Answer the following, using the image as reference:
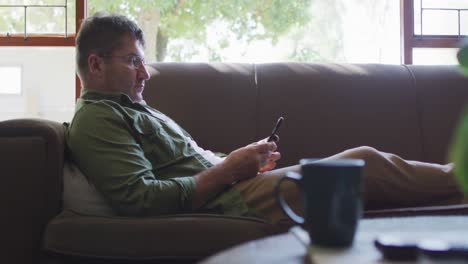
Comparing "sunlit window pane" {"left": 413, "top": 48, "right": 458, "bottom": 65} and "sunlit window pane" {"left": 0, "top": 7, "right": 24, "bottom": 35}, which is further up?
"sunlit window pane" {"left": 0, "top": 7, "right": 24, "bottom": 35}

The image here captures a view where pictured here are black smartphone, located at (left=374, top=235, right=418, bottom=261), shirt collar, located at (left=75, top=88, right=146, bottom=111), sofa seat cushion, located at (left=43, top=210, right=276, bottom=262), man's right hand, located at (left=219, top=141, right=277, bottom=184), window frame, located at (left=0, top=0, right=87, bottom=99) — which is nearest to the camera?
black smartphone, located at (left=374, top=235, right=418, bottom=261)

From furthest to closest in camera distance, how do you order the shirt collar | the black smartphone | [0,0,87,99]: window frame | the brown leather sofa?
[0,0,87,99]: window frame → the brown leather sofa → the shirt collar → the black smartphone

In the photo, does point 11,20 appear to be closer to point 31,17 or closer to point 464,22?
point 31,17

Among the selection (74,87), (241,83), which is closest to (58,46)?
(74,87)

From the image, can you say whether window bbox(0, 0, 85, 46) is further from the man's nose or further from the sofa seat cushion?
the sofa seat cushion

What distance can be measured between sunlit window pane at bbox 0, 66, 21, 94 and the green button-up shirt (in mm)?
1104

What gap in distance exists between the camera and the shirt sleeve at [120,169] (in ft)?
4.53

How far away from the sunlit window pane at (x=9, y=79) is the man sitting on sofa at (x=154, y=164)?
3.43 feet

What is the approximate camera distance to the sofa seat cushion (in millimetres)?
1262

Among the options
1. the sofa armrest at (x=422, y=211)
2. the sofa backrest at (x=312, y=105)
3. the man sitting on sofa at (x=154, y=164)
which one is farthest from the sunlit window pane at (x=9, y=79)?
the sofa armrest at (x=422, y=211)

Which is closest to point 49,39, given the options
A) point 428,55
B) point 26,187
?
point 26,187

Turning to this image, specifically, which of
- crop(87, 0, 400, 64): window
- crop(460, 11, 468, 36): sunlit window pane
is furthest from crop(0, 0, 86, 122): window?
crop(460, 11, 468, 36): sunlit window pane

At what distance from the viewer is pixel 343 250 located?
72 centimetres

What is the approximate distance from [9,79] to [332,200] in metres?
2.32
